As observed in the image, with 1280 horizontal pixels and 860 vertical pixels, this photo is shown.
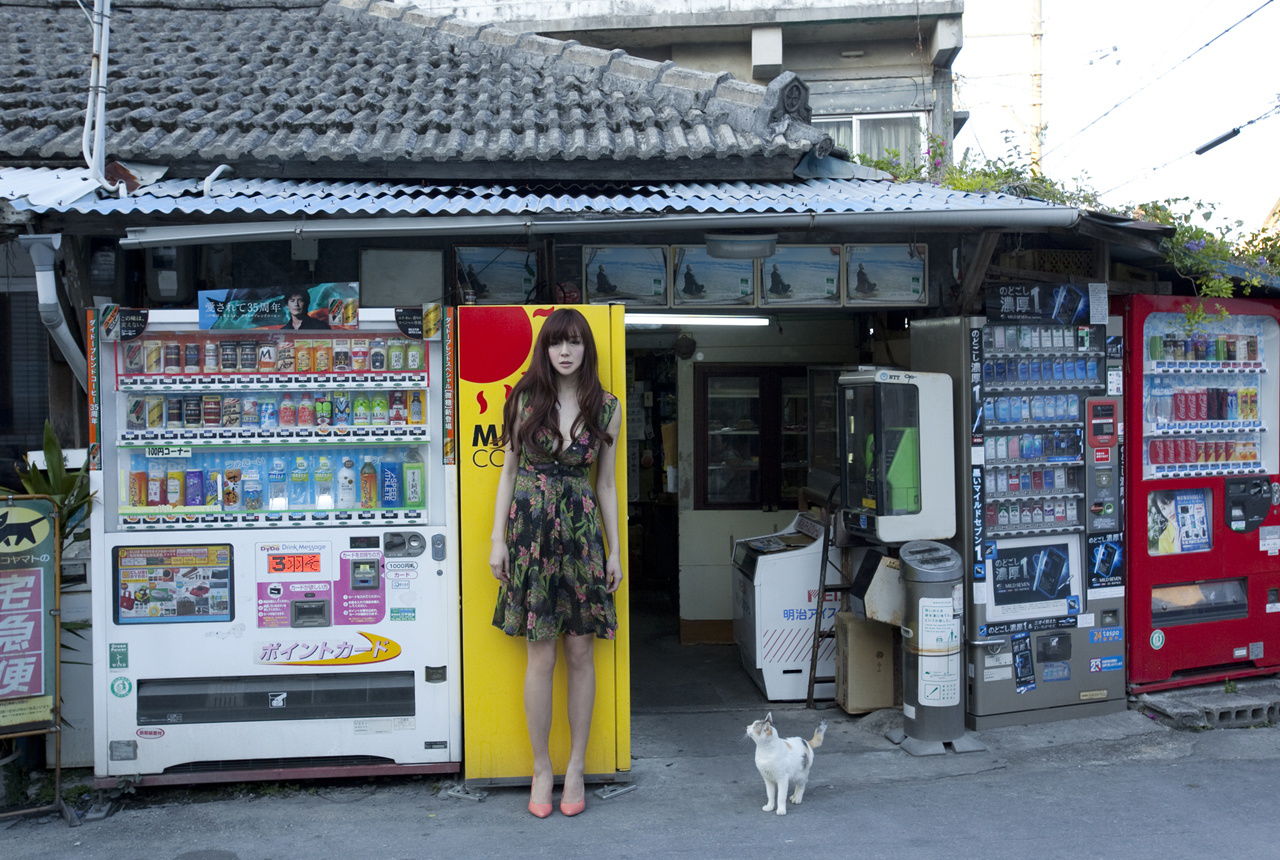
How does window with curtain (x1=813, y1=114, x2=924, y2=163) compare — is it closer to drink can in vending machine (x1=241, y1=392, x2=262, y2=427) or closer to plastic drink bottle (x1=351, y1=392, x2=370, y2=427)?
plastic drink bottle (x1=351, y1=392, x2=370, y2=427)

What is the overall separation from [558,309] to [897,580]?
2593 millimetres

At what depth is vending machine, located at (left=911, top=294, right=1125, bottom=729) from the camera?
5.88m

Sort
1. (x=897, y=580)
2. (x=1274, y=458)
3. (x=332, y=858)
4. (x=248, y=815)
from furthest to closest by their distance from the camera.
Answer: (x=1274, y=458)
(x=897, y=580)
(x=248, y=815)
(x=332, y=858)

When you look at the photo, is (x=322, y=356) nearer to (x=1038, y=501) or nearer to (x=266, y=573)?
(x=266, y=573)

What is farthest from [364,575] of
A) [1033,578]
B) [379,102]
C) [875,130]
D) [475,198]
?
[875,130]

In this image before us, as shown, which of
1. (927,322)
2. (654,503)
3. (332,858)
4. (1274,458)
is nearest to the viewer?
(332,858)

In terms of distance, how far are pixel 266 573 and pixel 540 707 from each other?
59.2 inches

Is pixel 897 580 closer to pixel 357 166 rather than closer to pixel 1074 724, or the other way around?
pixel 1074 724

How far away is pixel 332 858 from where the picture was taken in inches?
169

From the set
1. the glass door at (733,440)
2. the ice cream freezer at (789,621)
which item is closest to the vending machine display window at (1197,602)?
the ice cream freezer at (789,621)

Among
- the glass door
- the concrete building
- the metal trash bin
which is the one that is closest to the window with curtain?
the concrete building

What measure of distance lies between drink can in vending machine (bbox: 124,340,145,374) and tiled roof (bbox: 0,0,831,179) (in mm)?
1519

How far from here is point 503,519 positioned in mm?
4777

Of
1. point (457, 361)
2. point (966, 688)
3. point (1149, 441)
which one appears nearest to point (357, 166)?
point (457, 361)
